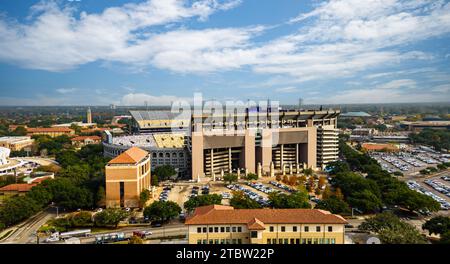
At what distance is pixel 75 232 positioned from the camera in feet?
22.9

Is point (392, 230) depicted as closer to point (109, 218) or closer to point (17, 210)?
point (109, 218)

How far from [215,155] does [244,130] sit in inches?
68.1

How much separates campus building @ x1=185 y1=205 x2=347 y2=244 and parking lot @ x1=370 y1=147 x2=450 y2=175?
11.8 meters

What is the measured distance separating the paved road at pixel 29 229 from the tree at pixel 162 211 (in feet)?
8.43

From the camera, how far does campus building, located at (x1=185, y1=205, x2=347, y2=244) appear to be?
3.65m

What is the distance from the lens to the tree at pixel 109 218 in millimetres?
7473

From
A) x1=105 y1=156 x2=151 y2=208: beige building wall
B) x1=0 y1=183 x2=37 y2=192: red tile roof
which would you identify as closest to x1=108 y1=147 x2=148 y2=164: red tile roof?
x1=105 y1=156 x2=151 y2=208: beige building wall

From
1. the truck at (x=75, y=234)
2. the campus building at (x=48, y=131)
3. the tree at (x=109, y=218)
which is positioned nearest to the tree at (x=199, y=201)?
the tree at (x=109, y=218)

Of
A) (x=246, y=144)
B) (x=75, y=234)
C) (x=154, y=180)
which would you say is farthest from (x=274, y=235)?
(x=246, y=144)

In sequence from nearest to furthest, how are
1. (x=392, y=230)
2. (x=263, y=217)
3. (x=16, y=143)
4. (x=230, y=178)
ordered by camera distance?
(x=263, y=217), (x=392, y=230), (x=230, y=178), (x=16, y=143)

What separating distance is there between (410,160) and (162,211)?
48.3 ft

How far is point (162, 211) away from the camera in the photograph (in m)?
7.65
